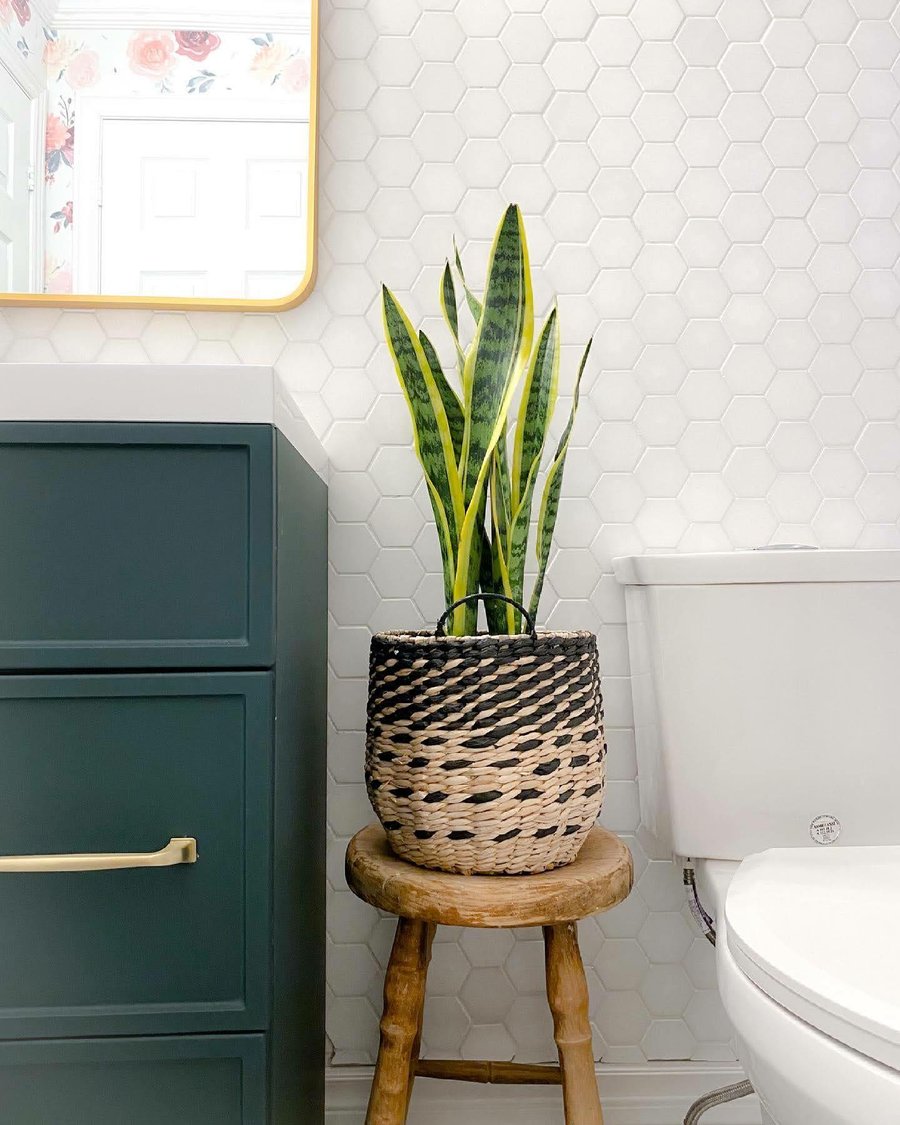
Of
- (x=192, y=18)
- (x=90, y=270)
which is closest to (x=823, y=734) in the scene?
(x=90, y=270)

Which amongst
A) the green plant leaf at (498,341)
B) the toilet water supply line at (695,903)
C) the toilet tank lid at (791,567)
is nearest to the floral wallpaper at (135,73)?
the green plant leaf at (498,341)

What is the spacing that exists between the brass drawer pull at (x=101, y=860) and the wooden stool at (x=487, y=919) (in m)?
0.23

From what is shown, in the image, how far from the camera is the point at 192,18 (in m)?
1.14

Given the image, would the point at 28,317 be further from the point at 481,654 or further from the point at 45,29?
the point at 481,654

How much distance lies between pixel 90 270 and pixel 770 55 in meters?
0.95

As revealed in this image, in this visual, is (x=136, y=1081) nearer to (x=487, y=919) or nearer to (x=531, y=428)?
(x=487, y=919)

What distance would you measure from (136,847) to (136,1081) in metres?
0.18

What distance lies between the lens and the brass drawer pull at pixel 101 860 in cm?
65

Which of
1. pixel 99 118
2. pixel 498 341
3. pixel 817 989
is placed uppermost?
pixel 99 118

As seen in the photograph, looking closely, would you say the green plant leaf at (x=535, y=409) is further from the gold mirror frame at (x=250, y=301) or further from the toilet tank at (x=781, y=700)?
the gold mirror frame at (x=250, y=301)

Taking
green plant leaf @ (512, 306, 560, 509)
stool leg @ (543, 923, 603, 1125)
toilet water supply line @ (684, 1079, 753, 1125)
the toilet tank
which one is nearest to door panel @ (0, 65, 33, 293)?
green plant leaf @ (512, 306, 560, 509)

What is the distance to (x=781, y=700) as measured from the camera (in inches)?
40.0

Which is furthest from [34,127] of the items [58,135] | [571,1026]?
[571,1026]

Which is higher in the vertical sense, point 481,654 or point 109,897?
point 481,654
